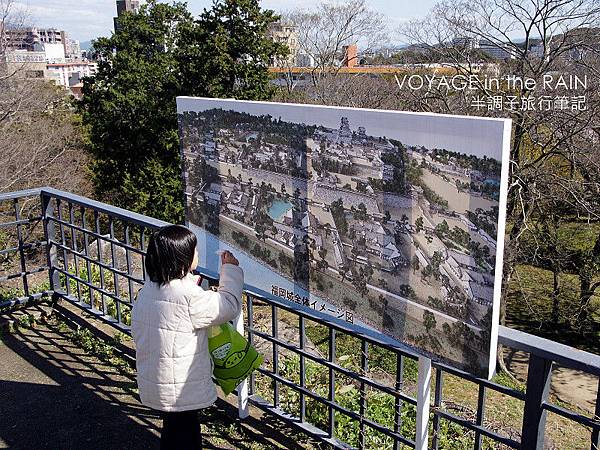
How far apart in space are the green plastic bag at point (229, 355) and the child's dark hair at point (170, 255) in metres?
0.33

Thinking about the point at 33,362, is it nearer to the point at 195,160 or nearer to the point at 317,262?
the point at 195,160

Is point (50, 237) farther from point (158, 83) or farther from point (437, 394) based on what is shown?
point (158, 83)

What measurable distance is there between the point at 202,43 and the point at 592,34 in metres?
10.1

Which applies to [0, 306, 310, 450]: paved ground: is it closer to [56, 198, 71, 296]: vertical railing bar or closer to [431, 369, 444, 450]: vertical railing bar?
[56, 198, 71, 296]: vertical railing bar

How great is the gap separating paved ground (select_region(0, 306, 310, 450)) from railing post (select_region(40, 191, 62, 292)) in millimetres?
714

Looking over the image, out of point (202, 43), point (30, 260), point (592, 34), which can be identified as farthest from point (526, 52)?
point (30, 260)

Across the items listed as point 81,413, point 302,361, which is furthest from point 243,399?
point 81,413

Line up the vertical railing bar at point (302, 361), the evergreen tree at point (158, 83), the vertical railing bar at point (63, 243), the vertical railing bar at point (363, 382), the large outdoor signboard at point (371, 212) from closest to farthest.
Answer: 1. the large outdoor signboard at point (371, 212)
2. the vertical railing bar at point (363, 382)
3. the vertical railing bar at point (302, 361)
4. the vertical railing bar at point (63, 243)
5. the evergreen tree at point (158, 83)

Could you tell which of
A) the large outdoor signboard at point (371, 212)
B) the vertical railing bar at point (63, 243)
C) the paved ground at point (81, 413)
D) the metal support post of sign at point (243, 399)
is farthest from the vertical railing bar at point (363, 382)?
the vertical railing bar at point (63, 243)

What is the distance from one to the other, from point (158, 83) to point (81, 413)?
1786 centimetres

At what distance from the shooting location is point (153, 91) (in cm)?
1995

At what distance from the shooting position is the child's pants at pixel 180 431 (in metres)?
2.37

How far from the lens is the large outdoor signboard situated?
183 cm

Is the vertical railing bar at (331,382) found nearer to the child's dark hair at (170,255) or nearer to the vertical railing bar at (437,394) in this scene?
the vertical railing bar at (437,394)
